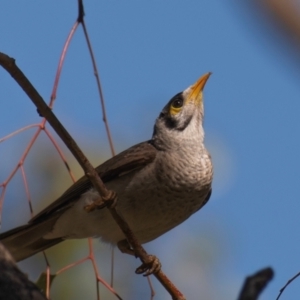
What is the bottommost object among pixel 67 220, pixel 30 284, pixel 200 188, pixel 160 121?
pixel 30 284

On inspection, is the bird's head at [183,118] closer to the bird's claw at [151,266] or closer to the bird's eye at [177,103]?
the bird's eye at [177,103]

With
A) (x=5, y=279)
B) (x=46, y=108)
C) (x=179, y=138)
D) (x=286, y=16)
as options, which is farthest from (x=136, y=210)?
(x=286, y=16)

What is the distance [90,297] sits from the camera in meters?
6.57

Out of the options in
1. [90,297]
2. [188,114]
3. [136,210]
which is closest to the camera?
[136,210]

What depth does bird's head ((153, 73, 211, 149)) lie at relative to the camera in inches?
212

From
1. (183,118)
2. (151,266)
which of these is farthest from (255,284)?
(183,118)

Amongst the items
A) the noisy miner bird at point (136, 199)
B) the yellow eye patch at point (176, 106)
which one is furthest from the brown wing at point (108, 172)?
the yellow eye patch at point (176, 106)

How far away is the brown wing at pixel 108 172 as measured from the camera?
4.87 metres

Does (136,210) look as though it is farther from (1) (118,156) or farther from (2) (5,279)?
(2) (5,279)

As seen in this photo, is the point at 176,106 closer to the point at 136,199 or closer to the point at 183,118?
the point at 183,118

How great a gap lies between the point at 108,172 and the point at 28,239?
76 cm

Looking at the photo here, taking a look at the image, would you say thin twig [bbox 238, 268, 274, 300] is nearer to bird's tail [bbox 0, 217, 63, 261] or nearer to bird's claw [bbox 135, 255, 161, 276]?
bird's claw [bbox 135, 255, 161, 276]

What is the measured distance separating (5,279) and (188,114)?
310 centimetres

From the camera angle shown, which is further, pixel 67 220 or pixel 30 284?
pixel 67 220
